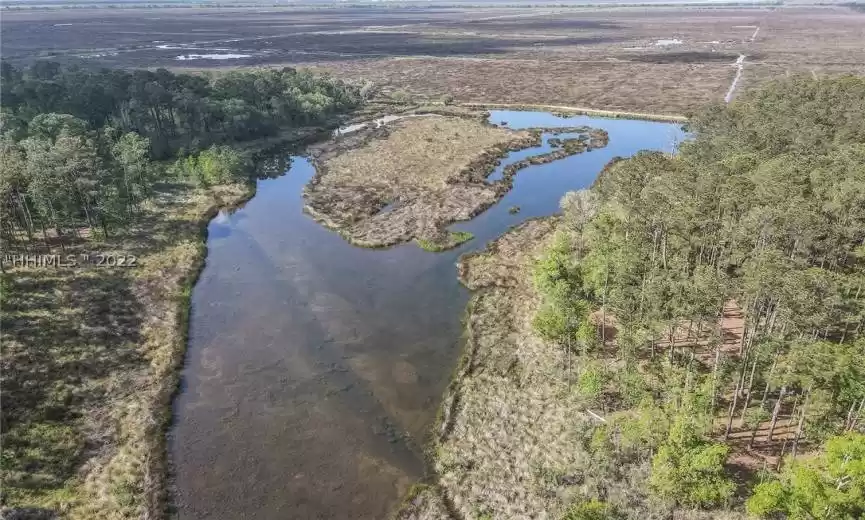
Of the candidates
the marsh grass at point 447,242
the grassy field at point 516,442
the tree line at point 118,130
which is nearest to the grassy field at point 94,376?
the tree line at point 118,130

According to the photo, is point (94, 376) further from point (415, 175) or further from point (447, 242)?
point (415, 175)

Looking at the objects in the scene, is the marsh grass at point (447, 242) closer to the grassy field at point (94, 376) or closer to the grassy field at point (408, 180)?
the grassy field at point (408, 180)

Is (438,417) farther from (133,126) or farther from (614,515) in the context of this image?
(133,126)

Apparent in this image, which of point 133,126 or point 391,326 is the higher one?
point 133,126

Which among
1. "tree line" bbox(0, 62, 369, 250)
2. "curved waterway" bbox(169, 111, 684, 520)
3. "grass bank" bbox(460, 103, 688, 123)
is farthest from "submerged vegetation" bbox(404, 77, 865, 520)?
"grass bank" bbox(460, 103, 688, 123)

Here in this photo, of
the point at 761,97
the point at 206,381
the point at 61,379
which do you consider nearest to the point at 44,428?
the point at 61,379

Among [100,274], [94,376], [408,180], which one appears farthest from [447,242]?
[94,376]
